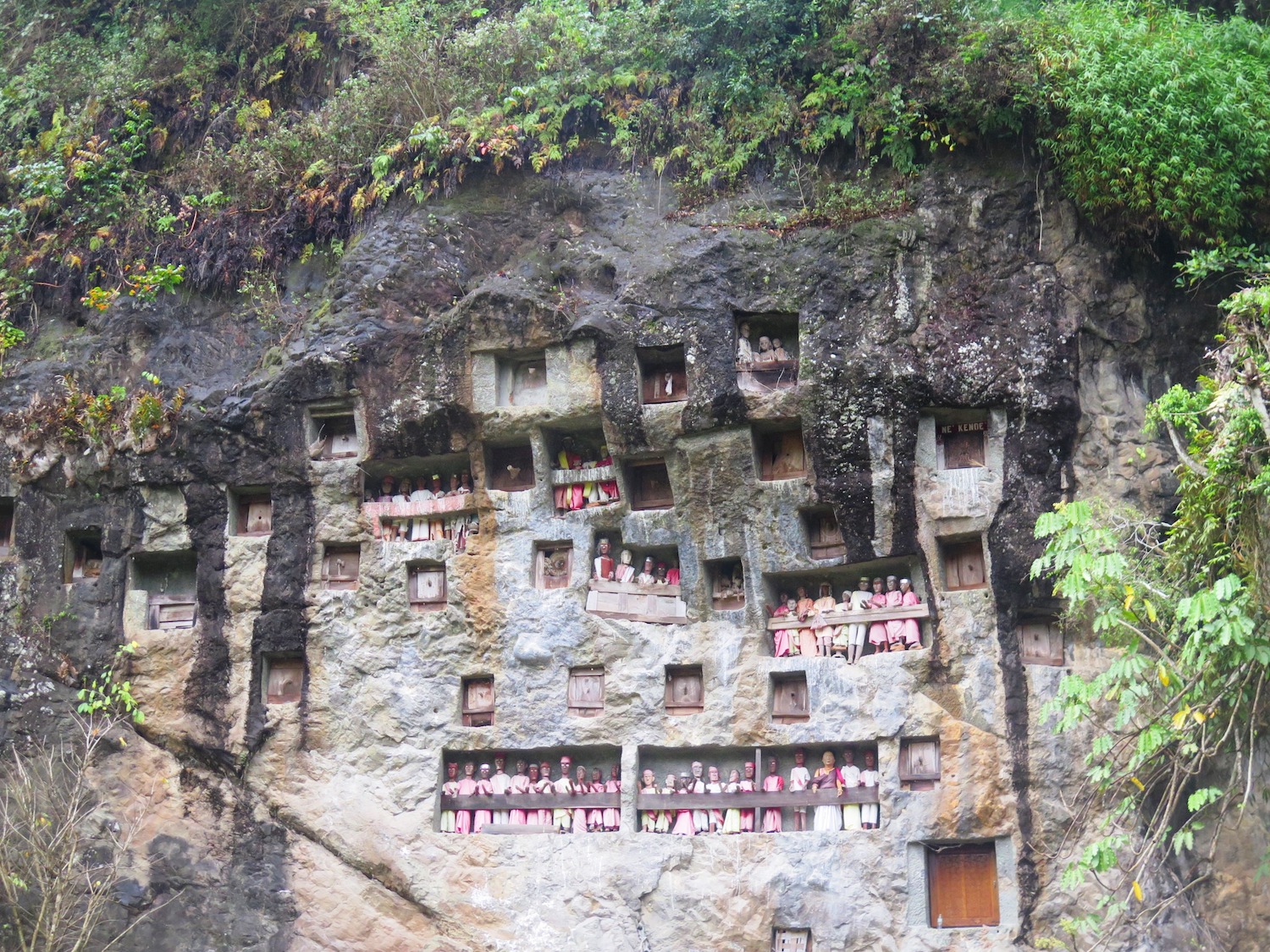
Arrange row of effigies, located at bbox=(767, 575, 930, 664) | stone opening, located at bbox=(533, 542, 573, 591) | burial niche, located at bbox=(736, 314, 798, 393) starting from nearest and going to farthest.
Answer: row of effigies, located at bbox=(767, 575, 930, 664) → burial niche, located at bbox=(736, 314, 798, 393) → stone opening, located at bbox=(533, 542, 573, 591)

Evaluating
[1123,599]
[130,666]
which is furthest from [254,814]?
[1123,599]

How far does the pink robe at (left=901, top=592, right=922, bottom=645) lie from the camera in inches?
602

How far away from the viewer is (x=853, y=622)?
15.6 m

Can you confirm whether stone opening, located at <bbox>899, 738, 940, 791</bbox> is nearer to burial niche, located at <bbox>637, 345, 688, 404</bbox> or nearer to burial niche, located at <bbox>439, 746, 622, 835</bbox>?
burial niche, located at <bbox>439, 746, 622, 835</bbox>

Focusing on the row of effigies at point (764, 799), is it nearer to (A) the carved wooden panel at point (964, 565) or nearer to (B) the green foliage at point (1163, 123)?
(A) the carved wooden panel at point (964, 565)

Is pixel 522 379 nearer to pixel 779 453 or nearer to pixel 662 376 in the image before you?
pixel 662 376

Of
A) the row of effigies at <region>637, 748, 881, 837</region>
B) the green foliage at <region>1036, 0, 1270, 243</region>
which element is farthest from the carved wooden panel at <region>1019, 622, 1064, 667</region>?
the green foliage at <region>1036, 0, 1270, 243</region>

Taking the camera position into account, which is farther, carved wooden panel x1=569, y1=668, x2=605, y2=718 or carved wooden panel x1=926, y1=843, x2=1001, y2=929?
carved wooden panel x1=569, y1=668, x2=605, y2=718

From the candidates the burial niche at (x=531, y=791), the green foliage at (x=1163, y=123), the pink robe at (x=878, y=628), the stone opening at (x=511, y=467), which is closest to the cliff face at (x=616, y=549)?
the stone opening at (x=511, y=467)

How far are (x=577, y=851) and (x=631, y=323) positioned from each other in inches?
251

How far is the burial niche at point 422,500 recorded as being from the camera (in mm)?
16812

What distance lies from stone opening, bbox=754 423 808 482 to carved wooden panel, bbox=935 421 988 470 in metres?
1.66

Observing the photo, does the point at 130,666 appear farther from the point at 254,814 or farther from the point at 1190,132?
the point at 1190,132

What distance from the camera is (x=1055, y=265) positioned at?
1560 centimetres
